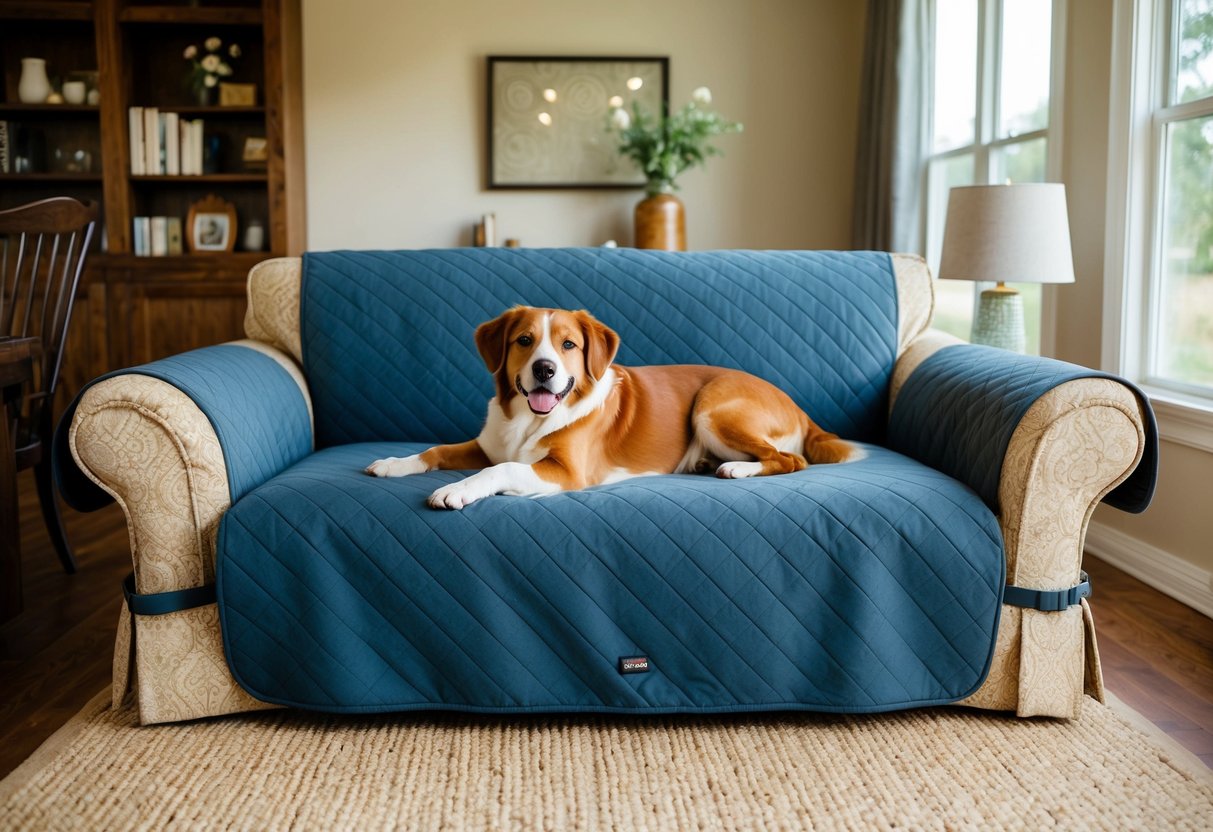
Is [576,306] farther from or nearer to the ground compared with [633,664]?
farther from the ground

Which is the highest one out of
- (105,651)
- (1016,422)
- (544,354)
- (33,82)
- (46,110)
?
(33,82)

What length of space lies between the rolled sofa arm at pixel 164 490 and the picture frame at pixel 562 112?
3.53m

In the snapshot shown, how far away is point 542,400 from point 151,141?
376 cm

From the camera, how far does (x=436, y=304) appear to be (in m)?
2.45

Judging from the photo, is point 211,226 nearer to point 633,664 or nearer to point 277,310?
point 277,310

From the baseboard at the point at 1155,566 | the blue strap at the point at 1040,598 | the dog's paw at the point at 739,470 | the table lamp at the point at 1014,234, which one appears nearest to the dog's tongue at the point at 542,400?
the dog's paw at the point at 739,470

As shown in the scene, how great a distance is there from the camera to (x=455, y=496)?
5.69 ft

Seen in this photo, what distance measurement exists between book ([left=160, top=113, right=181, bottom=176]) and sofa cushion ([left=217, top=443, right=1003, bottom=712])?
373 cm

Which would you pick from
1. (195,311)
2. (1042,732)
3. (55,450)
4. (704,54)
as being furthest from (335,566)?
(704,54)

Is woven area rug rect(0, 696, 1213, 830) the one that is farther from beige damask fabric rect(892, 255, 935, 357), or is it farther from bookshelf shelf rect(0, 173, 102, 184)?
bookshelf shelf rect(0, 173, 102, 184)

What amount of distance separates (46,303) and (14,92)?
3238mm

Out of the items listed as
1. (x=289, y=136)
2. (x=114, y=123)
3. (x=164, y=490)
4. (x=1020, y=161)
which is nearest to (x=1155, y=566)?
(x=1020, y=161)

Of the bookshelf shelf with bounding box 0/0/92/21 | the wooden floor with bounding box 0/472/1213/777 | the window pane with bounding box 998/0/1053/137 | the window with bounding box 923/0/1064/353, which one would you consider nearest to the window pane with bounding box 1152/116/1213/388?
the window with bounding box 923/0/1064/353

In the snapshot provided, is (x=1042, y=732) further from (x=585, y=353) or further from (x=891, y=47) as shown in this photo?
(x=891, y=47)
